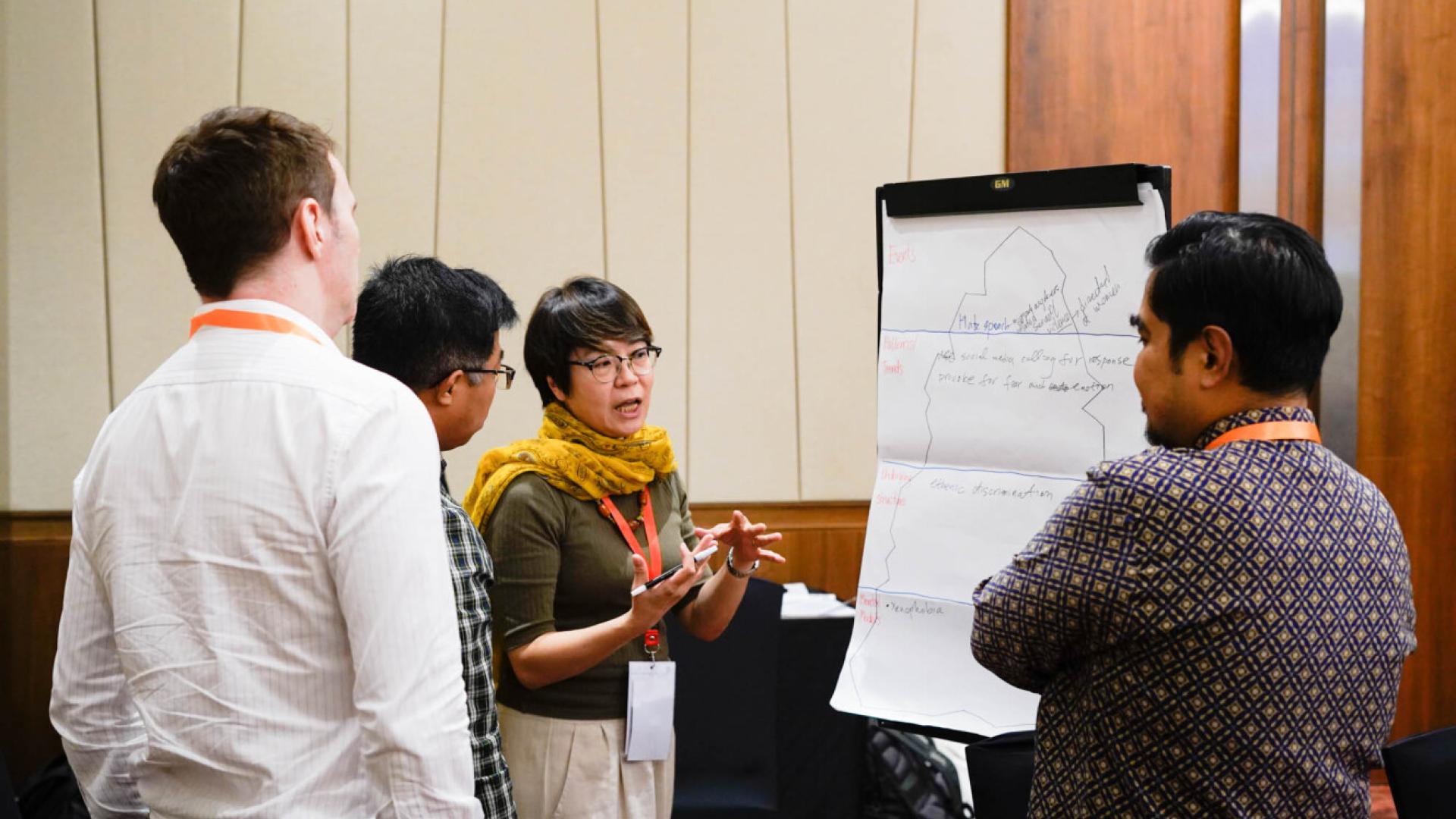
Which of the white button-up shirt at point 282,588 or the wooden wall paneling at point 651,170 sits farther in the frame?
the wooden wall paneling at point 651,170

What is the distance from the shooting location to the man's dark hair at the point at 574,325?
1906mm

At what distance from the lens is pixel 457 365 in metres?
1.63

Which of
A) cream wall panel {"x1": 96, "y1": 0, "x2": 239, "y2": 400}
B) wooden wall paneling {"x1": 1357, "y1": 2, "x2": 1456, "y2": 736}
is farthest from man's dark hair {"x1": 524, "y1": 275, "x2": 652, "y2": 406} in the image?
wooden wall paneling {"x1": 1357, "y1": 2, "x2": 1456, "y2": 736}

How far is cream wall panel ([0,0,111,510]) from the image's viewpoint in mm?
3377

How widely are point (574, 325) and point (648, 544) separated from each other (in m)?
0.40

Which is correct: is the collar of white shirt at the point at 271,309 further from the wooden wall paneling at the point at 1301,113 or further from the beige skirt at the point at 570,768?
the wooden wall paneling at the point at 1301,113

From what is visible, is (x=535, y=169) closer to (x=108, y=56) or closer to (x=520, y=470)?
(x=108, y=56)

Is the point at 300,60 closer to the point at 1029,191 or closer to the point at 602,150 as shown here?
the point at 602,150

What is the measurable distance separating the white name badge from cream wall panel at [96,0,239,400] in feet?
7.71

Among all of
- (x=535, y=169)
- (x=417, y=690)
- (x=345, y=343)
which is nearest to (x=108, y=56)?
(x=345, y=343)

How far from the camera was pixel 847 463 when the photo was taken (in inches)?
151

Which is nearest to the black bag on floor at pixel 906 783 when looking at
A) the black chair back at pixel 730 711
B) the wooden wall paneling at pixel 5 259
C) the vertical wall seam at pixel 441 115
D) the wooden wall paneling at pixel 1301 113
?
the black chair back at pixel 730 711

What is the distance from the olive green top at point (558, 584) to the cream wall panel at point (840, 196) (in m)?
2.00

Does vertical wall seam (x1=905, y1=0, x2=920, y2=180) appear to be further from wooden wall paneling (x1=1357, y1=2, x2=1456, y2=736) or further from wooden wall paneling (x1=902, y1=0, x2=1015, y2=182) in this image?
wooden wall paneling (x1=1357, y1=2, x2=1456, y2=736)
